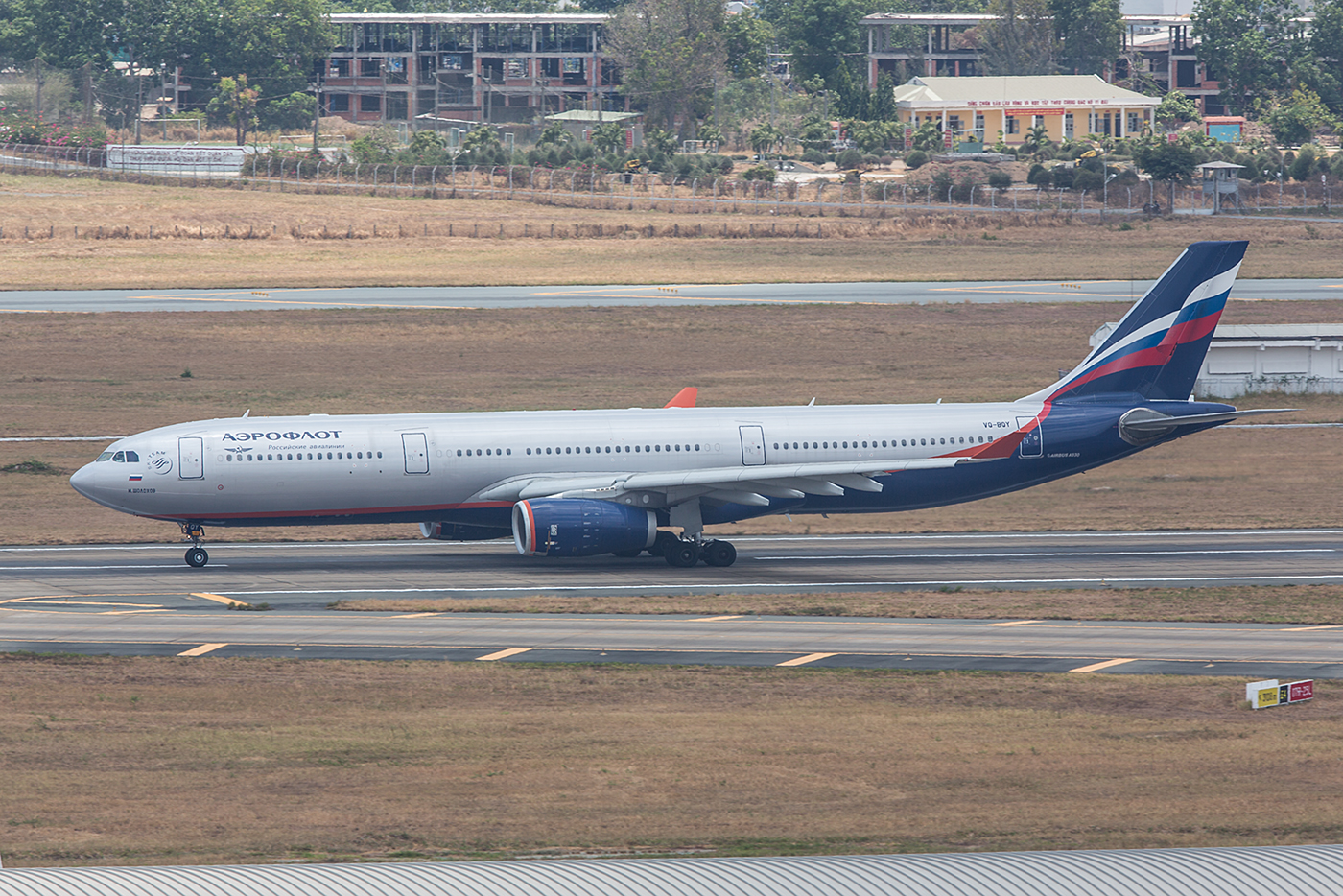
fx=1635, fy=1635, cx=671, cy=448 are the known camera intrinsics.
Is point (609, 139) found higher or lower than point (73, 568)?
higher

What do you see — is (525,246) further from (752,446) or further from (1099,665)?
(1099,665)

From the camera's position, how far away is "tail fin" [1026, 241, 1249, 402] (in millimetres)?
51469

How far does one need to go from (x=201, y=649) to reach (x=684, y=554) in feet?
53.2

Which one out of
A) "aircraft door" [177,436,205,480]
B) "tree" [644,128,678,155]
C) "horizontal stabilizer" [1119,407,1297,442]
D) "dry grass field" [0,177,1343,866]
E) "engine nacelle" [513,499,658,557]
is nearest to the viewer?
"dry grass field" [0,177,1343,866]

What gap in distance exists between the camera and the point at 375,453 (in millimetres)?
46125

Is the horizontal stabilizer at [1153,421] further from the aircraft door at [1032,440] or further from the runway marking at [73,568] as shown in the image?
the runway marking at [73,568]

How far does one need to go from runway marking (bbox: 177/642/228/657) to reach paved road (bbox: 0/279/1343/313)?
2495 inches

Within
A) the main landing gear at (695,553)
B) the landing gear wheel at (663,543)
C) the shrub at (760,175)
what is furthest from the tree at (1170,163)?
the landing gear wheel at (663,543)

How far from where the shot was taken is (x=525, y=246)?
126500 millimetres

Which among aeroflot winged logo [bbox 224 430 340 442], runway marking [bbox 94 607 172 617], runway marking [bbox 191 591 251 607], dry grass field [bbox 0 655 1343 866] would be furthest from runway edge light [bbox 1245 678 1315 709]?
aeroflot winged logo [bbox 224 430 340 442]

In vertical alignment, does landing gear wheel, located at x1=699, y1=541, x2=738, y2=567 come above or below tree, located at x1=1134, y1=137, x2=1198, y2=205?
below

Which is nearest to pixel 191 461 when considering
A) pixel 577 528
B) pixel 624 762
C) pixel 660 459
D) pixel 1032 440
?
pixel 577 528

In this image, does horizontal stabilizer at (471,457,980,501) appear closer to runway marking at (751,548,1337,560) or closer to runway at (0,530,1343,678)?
runway at (0,530,1343,678)

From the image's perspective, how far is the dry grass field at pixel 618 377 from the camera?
5647 cm
